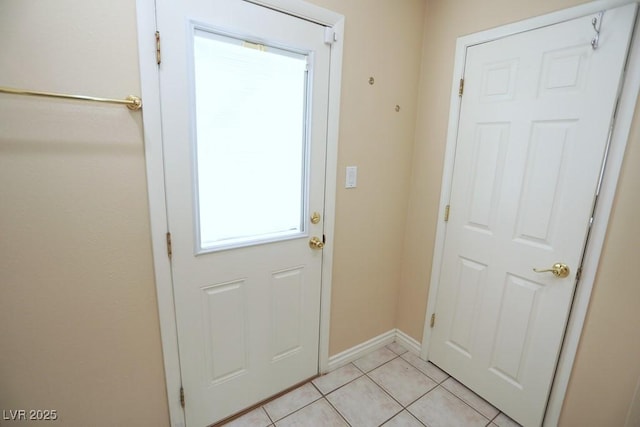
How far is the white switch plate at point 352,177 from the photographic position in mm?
1783

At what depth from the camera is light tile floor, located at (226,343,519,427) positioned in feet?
5.33

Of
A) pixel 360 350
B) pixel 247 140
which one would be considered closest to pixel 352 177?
pixel 247 140

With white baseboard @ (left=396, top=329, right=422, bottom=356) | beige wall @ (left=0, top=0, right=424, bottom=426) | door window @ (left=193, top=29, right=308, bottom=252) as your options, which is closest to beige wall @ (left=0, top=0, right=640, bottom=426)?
beige wall @ (left=0, top=0, right=424, bottom=426)

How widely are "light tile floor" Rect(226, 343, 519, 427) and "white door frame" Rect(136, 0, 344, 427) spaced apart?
0.42m

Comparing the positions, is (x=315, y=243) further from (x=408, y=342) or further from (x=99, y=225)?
(x=408, y=342)

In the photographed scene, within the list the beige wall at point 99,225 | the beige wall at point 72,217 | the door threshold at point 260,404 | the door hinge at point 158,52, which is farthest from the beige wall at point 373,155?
the beige wall at point 72,217

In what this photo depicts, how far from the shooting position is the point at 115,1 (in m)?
1.03

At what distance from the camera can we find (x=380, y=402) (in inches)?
69.2

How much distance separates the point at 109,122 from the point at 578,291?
2142mm

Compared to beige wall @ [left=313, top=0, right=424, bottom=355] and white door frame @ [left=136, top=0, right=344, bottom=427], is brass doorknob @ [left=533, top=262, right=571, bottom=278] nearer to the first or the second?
beige wall @ [left=313, top=0, right=424, bottom=355]

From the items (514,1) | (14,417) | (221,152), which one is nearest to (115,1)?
(221,152)

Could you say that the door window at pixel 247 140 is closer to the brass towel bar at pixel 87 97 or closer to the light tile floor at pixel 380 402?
the brass towel bar at pixel 87 97

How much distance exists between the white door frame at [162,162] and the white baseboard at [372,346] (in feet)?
1.18

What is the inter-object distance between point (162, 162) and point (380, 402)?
1.77 meters
